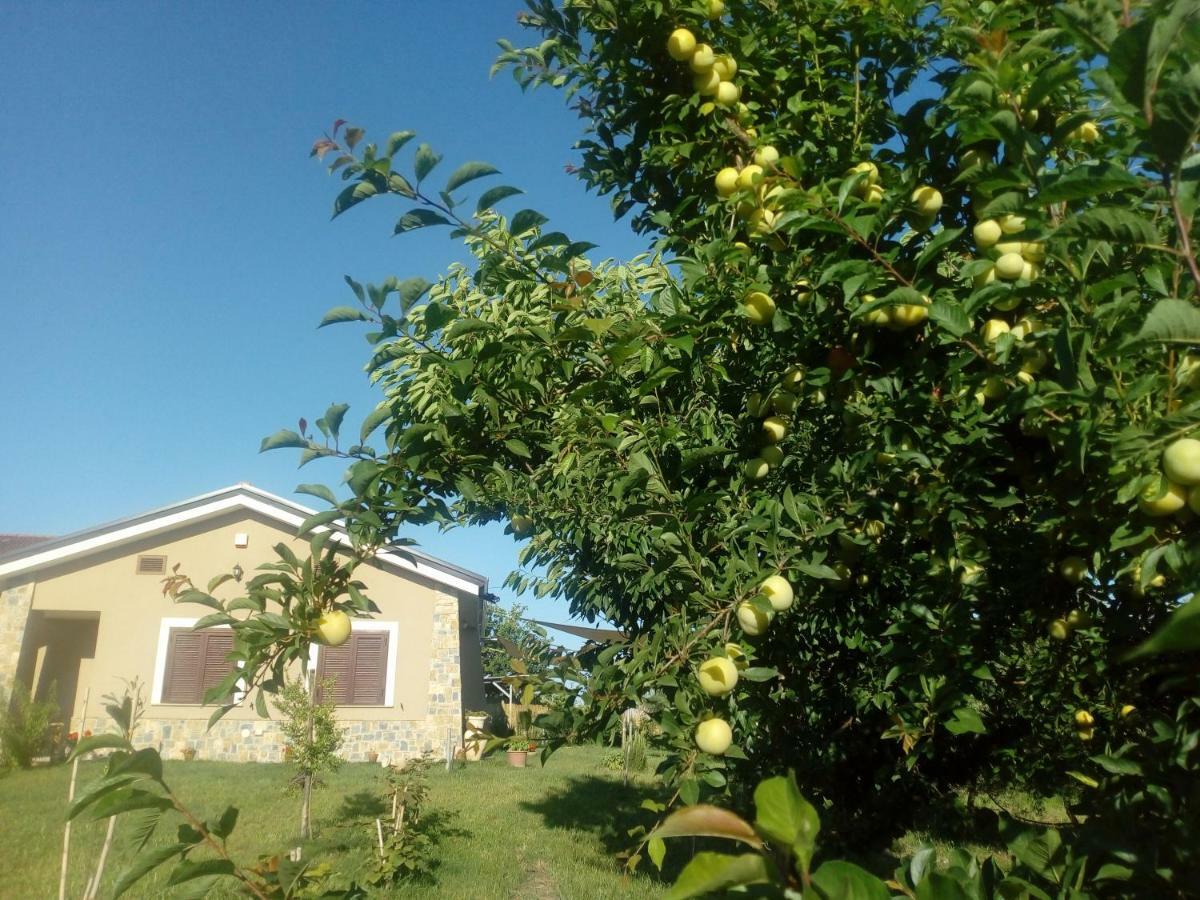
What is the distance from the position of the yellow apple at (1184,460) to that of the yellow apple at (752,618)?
657 mm

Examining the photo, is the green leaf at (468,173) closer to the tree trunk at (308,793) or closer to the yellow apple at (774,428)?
the yellow apple at (774,428)

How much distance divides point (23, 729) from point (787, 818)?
13.2 meters

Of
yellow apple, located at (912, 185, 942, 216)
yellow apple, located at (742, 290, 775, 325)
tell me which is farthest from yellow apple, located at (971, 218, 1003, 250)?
yellow apple, located at (742, 290, 775, 325)

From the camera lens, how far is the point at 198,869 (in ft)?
3.11

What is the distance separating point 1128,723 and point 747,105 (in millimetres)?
1608

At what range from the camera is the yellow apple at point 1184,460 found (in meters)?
0.84

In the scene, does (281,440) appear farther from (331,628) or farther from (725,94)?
(725,94)

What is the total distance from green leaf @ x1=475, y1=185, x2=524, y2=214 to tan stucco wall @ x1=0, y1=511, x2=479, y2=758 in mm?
11214

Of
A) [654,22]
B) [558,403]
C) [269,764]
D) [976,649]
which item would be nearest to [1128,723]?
[976,649]

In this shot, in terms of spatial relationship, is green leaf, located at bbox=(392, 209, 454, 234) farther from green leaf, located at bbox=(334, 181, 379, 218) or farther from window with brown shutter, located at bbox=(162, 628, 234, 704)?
window with brown shutter, located at bbox=(162, 628, 234, 704)

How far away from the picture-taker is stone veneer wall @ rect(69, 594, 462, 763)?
12.2 metres

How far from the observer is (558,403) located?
1.87 meters

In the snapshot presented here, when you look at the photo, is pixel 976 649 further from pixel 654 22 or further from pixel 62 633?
pixel 62 633

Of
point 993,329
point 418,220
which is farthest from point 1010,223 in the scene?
point 418,220
